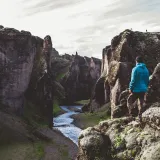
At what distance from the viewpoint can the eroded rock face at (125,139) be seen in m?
27.7

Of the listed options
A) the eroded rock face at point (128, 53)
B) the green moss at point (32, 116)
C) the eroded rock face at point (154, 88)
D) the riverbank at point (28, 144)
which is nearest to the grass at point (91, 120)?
the green moss at point (32, 116)

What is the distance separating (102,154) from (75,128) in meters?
77.3

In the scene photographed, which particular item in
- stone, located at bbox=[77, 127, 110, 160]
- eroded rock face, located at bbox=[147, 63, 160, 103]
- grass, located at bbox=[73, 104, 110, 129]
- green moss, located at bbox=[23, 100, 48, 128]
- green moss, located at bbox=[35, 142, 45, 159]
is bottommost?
green moss, located at bbox=[35, 142, 45, 159]

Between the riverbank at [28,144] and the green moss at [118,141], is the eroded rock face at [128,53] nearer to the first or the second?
the riverbank at [28,144]

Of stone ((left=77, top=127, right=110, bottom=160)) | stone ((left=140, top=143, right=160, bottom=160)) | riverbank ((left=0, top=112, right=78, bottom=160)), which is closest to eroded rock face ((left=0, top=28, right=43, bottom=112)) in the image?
riverbank ((left=0, top=112, right=78, bottom=160))

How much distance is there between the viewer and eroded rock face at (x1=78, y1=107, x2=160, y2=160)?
2770 cm

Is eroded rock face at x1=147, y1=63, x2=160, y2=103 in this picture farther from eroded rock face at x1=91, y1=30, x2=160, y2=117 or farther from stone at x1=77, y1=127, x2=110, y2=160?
eroded rock face at x1=91, y1=30, x2=160, y2=117

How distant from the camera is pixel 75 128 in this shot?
108 metres

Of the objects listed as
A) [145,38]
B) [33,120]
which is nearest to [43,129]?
[33,120]

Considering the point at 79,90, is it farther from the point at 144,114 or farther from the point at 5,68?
the point at 144,114

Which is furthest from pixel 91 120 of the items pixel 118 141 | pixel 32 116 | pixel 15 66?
pixel 118 141

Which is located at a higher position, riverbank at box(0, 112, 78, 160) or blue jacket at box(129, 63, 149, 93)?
blue jacket at box(129, 63, 149, 93)

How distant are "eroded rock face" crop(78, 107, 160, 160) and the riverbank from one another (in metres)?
37.3

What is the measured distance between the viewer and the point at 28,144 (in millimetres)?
76562
